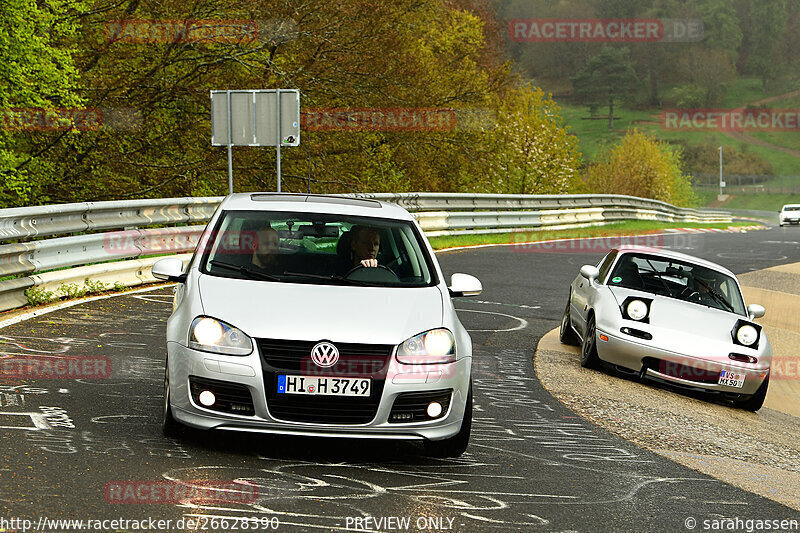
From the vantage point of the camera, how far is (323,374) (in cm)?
548

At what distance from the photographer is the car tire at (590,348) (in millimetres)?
9891

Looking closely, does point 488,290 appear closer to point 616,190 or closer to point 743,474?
point 743,474

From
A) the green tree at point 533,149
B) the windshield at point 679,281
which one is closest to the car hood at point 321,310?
the windshield at point 679,281

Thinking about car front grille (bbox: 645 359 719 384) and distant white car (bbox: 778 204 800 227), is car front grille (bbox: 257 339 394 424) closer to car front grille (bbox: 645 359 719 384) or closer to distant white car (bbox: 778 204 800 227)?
car front grille (bbox: 645 359 719 384)

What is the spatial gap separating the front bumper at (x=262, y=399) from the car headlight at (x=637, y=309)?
4.50m

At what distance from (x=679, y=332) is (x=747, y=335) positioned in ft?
2.19

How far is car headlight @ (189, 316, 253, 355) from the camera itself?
18.2 ft

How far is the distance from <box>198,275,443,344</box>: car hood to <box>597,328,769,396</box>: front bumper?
3.84 metres

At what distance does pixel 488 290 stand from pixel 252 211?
9.19 metres

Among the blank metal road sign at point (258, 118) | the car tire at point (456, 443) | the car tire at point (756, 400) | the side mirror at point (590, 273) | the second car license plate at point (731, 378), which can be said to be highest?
the blank metal road sign at point (258, 118)

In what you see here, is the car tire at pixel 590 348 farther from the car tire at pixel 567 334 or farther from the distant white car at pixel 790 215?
the distant white car at pixel 790 215

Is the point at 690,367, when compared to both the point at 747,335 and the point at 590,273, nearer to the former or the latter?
the point at 747,335

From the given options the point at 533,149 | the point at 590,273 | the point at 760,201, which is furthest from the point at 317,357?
the point at 760,201

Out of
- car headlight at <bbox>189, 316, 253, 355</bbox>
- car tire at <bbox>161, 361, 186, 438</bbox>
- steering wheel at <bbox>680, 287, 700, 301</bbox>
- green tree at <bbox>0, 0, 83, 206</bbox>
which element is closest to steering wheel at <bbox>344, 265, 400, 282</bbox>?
car headlight at <bbox>189, 316, 253, 355</bbox>
